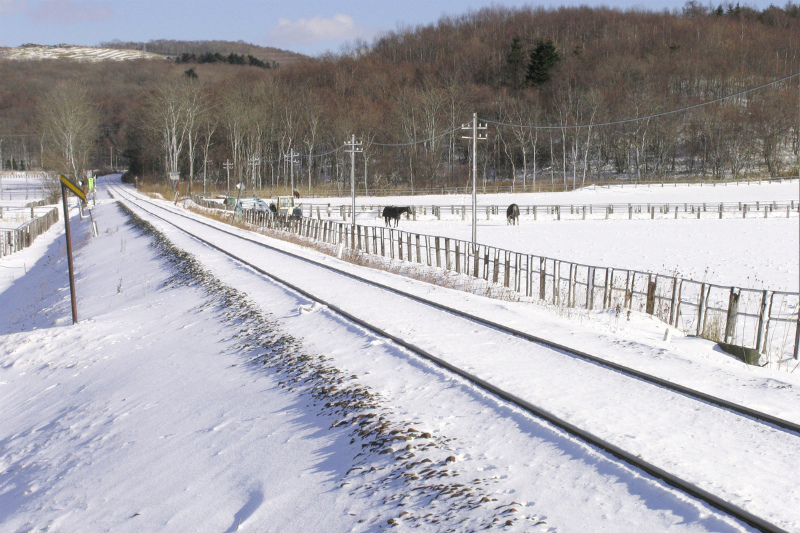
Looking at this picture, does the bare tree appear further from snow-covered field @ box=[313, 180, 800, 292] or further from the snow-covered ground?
the snow-covered ground

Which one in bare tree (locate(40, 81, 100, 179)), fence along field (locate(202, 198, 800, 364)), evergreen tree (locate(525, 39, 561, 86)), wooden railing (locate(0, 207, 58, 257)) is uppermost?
evergreen tree (locate(525, 39, 561, 86))

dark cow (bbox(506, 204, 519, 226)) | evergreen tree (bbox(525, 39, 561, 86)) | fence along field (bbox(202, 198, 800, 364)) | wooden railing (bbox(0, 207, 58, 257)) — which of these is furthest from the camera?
evergreen tree (bbox(525, 39, 561, 86))

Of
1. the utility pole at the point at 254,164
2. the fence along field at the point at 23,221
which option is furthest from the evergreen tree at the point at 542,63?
the fence along field at the point at 23,221

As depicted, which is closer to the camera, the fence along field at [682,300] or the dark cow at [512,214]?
the fence along field at [682,300]

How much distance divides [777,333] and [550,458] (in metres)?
9.99

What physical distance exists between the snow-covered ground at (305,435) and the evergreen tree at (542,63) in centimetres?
10230

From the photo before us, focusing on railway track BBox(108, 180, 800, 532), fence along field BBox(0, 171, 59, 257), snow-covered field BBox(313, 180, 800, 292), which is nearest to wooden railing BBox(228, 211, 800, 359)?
snow-covered field BBox(313, 180, 800, 292)

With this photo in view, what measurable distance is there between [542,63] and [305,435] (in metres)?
110

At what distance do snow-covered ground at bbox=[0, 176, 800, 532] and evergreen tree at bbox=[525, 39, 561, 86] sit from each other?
4028 inches

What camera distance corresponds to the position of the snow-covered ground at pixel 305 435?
17.6 feet

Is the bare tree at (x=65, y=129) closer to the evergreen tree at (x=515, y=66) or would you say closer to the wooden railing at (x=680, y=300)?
the wooden railing at (x=680, y=300)

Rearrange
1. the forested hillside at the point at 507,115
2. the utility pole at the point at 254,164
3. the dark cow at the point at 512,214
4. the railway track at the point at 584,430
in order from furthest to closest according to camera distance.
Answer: the forested hillside at the point at 507,115, the utility pole at the point at 254,164, the dark cow at the point at 512,214, the railway track at the point at 584,430

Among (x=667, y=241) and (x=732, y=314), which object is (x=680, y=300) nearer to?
(x=732, y=314)

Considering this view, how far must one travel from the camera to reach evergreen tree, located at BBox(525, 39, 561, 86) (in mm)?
108600
